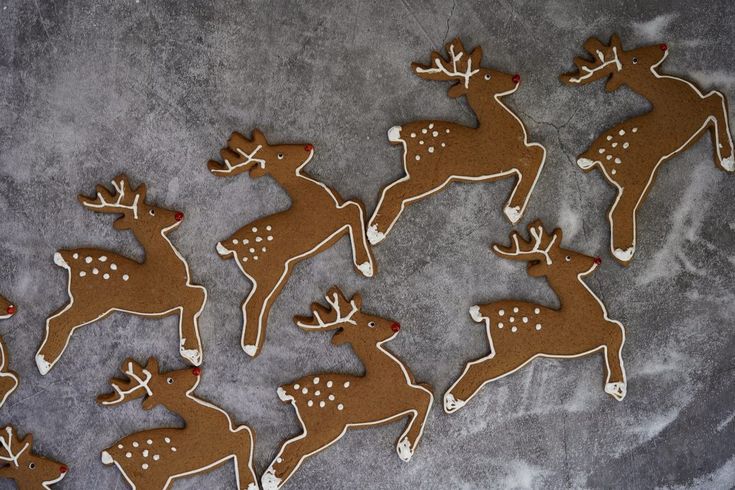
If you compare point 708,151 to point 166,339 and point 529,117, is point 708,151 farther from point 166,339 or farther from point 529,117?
point 166,339

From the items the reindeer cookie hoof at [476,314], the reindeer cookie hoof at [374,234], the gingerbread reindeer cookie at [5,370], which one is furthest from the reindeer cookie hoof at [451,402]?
the gingerbread reindeer cookie at [5,370]

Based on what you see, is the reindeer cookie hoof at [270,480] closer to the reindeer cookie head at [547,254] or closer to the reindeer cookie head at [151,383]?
the reindeer cookie head at [151,383]

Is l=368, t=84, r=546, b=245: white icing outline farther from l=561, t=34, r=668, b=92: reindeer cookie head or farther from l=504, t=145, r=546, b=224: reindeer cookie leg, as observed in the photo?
l=561, t=34, r=668, b=92: reindeer cookie head

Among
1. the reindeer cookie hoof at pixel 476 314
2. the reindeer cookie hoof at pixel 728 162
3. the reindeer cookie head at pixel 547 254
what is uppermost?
the reindeer cookie hoof at pixel 728 162

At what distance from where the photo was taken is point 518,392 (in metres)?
2.80

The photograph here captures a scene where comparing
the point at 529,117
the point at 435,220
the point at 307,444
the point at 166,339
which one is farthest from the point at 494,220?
the point at 166,339

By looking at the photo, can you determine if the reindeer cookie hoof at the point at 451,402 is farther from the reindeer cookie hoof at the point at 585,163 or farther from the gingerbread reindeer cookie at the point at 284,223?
the reindeer cookie hoof at the point at 585,163

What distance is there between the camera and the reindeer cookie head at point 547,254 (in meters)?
2.71

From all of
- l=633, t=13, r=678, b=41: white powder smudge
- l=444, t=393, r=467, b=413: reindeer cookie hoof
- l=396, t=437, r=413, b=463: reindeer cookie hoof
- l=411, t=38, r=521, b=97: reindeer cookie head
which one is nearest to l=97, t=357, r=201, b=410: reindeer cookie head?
l=396, t=437, r=413, b=463: reindeer cookie hoof

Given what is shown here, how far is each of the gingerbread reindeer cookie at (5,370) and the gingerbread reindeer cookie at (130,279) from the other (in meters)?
0.13

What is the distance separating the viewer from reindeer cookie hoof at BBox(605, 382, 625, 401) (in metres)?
2.76

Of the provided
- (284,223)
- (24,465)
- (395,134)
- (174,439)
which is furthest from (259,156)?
(24,465)

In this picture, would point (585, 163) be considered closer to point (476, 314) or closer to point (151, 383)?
point (476, 314)

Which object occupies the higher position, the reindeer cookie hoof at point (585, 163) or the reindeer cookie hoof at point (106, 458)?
the reindeer cookie hoof at point (585, 163)
